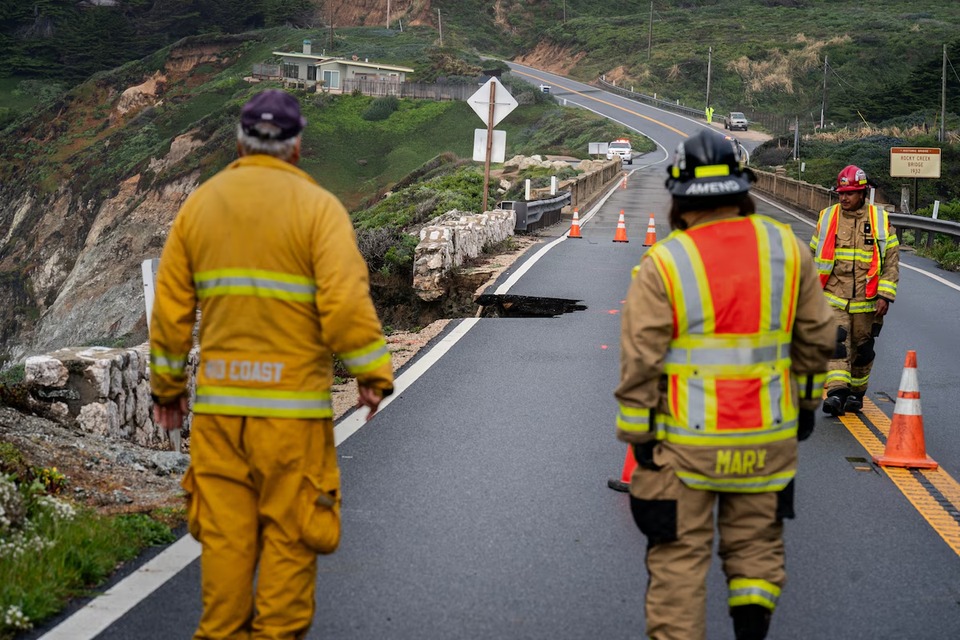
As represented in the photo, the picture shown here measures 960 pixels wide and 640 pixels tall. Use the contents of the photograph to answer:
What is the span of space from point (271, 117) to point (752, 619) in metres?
2.27

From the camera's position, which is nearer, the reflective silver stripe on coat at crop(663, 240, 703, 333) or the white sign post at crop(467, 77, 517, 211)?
the reflective silver stripe on coat at crop(663, 240, 703, 333)

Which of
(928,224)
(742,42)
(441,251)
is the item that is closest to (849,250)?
(441,251)

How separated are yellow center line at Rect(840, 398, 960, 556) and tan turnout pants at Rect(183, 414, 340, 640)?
3586 mm

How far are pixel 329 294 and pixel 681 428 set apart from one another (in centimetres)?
121


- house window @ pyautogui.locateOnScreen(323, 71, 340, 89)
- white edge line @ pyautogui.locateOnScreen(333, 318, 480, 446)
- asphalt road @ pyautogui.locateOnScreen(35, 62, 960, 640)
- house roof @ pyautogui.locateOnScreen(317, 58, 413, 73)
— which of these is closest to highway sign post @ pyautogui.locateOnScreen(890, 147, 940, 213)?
white edge line @ pyautogui.locateOnScreen(333, 318, 480, 446)

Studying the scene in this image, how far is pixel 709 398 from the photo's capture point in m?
4.05

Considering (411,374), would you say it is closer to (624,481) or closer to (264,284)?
(624,481)

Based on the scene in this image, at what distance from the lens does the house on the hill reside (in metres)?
87.6

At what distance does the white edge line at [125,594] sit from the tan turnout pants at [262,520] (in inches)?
38.0

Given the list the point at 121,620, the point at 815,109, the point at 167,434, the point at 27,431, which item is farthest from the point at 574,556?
the point at 815,109

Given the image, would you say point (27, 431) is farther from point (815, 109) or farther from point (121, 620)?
point (815, 109)

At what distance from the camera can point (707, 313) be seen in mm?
4051

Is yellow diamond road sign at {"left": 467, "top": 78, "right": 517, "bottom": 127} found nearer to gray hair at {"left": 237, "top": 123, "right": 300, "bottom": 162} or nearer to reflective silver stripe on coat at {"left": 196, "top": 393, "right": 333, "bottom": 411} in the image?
gray hair at {"left": 237, "top": 123, "right": 300, "bottom": 162}

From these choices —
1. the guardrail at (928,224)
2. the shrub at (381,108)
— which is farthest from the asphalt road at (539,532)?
the shrub at (381,108)
